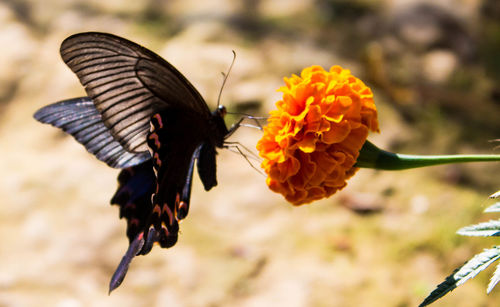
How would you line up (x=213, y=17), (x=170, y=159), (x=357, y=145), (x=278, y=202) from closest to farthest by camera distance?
(x=357, y=145)
(x=170, y=159)
(x=278, y=202)
(x=213, y=17)

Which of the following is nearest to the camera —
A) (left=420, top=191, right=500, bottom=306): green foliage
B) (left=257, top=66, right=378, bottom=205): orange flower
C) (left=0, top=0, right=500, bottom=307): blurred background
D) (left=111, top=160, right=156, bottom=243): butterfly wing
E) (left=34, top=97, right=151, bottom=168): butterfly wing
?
(left=420, top=191, right=500, bottom=306): green foliage

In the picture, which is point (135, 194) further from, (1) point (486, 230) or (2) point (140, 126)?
(1) point (486, 230)

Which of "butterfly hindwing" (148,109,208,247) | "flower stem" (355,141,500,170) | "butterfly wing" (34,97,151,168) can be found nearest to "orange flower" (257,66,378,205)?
"flower stem" (355,141,500,170)

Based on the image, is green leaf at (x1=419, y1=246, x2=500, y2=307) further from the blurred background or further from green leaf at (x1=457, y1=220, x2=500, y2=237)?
the blurred background

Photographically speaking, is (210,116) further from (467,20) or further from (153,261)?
(467,20)

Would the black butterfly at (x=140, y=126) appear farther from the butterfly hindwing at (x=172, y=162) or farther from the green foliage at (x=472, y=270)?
the green foliage at (x=472, y=270)

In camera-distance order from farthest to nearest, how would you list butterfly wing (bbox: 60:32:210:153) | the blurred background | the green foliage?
the blurred background, butterfly wing (bbox: 60:32:210:153), the green foliage

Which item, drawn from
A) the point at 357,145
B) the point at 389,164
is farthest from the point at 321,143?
the point at 389,164

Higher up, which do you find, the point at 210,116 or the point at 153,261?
the point at 210,116
